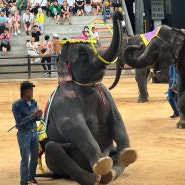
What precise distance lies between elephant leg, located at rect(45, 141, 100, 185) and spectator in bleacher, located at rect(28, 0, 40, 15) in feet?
75.3

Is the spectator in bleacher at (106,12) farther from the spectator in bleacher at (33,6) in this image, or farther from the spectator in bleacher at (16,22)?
the spectator in bleacher at (16,22)

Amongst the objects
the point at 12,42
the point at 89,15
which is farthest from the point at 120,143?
the point at 89,15

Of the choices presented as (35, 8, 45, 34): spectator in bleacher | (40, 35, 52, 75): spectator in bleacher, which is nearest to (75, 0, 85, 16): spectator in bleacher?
(35, 8, 45, 34): spectator in bleacher

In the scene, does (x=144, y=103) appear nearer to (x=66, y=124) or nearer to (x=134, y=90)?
(x=134, y=90)

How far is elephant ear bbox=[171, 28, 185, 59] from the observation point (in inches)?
480

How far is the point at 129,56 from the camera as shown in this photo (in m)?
10.8

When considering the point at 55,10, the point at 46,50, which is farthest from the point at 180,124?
the point at 55,10

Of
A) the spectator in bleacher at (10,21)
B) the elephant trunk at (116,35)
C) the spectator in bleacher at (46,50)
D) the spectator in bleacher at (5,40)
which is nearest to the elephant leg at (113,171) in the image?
the elephant trunk at (116,35)

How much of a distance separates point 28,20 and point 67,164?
72.5ft

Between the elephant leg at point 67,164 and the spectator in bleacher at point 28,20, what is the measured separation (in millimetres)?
21704

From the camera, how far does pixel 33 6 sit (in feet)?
103

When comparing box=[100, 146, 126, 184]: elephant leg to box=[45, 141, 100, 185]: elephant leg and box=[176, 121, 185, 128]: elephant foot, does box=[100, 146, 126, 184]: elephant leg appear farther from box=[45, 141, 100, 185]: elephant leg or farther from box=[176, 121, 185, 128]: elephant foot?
box=[176, 121, 185, 128]: elephant foot

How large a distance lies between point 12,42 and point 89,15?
4.19 metres

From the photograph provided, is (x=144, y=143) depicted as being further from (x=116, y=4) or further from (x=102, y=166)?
(x=116, y=4)
